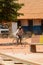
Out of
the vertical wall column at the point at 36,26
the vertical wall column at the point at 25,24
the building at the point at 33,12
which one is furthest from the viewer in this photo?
the vertical wall column at the point at 25,24

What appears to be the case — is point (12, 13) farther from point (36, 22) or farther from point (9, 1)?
point (36, 22)

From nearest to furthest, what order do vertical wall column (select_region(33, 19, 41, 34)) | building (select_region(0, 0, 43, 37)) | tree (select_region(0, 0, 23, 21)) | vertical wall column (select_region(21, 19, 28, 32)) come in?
tree (select_region(0, 0, 23, 21)) < building (select_region(0, 0, 43, 37)) < vertical wall column (select_region(33, 19, 41, 34)) < vertical wall column (select_region(21, 19, 28, 32))

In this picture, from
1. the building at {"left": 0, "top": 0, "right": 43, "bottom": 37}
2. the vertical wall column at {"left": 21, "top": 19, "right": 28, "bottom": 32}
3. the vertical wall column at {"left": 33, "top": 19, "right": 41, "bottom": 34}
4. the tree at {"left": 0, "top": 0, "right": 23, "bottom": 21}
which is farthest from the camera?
the vertical wall column at {"left": 21, "top": 19, "right": 28, "bottom": 32}

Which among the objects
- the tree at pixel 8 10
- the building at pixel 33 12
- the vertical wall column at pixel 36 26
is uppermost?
the tree at pixel 8 10

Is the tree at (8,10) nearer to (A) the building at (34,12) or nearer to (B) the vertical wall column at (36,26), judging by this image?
(A) the building at (34,12)

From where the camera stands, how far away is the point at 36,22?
5141cm

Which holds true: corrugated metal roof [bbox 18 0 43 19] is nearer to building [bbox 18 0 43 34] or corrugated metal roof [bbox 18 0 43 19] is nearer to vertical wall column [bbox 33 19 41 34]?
building [bbox 18 0 43 34]

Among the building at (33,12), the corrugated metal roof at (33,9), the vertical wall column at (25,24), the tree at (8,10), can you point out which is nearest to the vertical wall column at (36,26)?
the building at (33,12)

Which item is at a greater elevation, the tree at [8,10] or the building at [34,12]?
the tree at [8,10]

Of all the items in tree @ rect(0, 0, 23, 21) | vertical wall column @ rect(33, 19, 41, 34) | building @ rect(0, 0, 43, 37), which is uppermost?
tree @ rect(0, 0, 23, 21)

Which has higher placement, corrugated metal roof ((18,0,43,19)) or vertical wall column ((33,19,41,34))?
corrugated metal roof ((18,0,43,19))

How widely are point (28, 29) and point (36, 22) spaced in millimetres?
1681

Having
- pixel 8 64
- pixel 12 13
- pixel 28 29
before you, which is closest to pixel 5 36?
pixel 28 29

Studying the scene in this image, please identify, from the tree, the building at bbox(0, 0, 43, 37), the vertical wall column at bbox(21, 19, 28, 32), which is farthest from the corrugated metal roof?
the tree
